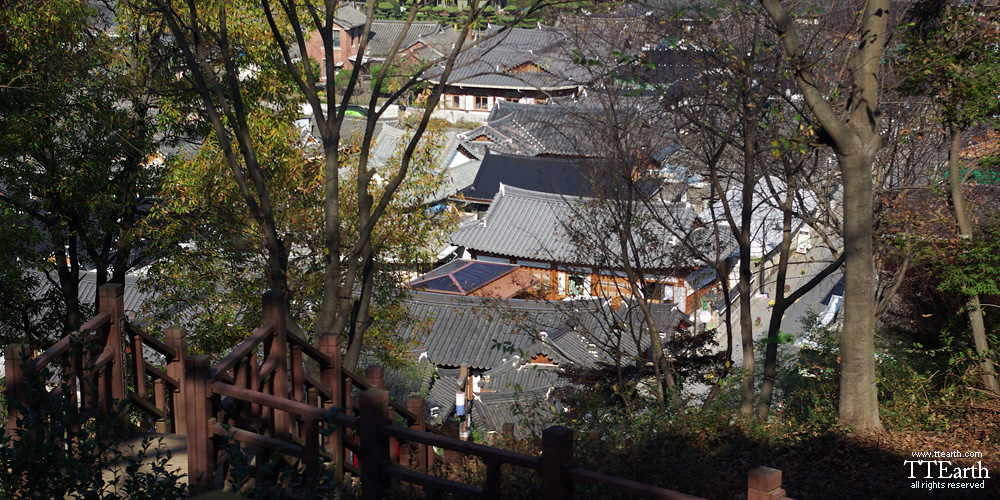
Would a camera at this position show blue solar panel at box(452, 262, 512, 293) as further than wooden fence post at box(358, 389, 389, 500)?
Yes

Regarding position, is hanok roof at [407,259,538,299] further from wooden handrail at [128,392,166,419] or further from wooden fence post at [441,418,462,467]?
wooden handrail at [128,392,166,419]

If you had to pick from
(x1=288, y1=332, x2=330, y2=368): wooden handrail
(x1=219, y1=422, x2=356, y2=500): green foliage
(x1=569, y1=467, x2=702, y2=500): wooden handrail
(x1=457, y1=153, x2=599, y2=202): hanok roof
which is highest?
(x1=457, y1=153, x2=599, y2=202): hanok roof

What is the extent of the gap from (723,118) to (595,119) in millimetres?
1833

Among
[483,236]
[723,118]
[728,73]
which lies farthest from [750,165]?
[483,236]

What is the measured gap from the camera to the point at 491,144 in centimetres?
4128

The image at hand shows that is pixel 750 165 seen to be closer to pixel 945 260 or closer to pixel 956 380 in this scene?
pixel 945 260

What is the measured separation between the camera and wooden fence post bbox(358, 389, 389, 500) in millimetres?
3814

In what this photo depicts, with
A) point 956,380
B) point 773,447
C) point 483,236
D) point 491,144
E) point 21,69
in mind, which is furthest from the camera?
point 491,144

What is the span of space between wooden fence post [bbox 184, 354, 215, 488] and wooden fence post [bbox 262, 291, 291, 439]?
0.66 metres

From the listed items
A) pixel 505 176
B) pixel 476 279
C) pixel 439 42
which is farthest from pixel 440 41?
pixel 476 279

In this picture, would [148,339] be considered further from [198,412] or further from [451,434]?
[451,434]

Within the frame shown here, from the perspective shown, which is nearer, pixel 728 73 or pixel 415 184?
pixel 728 73

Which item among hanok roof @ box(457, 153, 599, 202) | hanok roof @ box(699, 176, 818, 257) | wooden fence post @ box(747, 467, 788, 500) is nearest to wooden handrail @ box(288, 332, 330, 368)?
wooden fence post @ box(747, 467, 788, 500)

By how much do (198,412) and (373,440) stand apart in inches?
38.7
